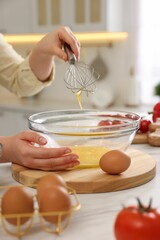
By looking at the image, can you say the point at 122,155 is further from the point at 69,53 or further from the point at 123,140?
the point at 69,53

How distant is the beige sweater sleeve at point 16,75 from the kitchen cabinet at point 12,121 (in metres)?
1.15

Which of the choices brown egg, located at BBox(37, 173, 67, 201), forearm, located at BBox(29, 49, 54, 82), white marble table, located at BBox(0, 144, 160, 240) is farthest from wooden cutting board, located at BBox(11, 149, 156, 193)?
forearm, located at BBox(29, 49, 54, 82)

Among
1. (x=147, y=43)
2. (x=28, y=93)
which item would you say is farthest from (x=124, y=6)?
(x=28, y=93)

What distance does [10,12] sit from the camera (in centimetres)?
361

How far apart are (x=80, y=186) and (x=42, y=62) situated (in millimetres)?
905

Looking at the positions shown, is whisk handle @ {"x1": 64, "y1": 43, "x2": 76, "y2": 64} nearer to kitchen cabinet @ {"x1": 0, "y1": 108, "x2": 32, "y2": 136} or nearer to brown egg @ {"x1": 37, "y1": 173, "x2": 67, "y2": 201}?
brown egg @ {"x1": 37, "y1": 173, "x2": 67, "y2": 201}

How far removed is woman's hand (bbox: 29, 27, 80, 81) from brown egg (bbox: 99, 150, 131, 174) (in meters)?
0.40

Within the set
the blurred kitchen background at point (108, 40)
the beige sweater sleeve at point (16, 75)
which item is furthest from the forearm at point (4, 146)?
the blurred kitchen background at point (108, 40)

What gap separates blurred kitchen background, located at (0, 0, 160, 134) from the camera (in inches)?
125

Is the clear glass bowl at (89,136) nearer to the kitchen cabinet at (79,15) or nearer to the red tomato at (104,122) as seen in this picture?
the red tomato at (104,122)

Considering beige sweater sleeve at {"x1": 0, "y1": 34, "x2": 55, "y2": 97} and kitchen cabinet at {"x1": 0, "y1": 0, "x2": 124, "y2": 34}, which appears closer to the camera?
beige sweater sleeve at {"x1": 0, "y1": 34, "x2": 55, "y2": 97}

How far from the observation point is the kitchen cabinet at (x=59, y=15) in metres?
3.12

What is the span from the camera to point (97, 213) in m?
0.96

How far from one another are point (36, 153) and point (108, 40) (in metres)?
2.32
